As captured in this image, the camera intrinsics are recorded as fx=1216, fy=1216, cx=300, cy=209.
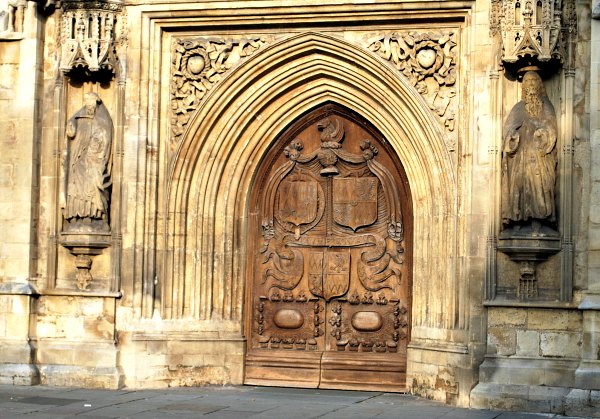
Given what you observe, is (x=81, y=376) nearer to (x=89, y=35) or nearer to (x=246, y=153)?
(x=246, y=153)

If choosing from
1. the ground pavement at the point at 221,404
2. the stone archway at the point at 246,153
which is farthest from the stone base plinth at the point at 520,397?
the stone archway at the point at 246,153

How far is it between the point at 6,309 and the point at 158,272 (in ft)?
6.58

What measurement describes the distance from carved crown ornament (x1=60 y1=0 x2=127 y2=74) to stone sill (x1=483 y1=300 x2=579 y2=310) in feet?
18.8

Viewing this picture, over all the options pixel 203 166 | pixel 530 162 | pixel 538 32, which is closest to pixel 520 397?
pixel 530 162

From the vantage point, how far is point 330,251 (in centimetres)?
1584

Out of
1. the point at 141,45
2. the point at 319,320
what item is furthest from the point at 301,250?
the point at 141,45

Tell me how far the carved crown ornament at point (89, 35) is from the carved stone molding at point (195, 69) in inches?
34.0

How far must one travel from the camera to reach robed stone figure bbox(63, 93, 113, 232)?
15.5 m

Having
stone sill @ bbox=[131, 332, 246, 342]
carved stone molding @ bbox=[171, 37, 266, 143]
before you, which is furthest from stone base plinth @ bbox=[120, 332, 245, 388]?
carved stone molding @ bbox=[171, 37, 266, 143]

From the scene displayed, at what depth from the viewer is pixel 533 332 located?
547 inches

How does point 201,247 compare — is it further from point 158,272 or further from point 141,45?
point 141,45

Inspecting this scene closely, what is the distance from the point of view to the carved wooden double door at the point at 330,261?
15.6 m

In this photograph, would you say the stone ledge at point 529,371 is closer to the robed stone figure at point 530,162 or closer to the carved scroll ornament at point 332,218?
the robed stone figure at point 530,162

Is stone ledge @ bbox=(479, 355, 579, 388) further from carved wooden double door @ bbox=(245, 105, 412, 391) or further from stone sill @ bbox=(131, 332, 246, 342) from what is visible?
stone sill @ bbox=(131, 332, 246, 342)
